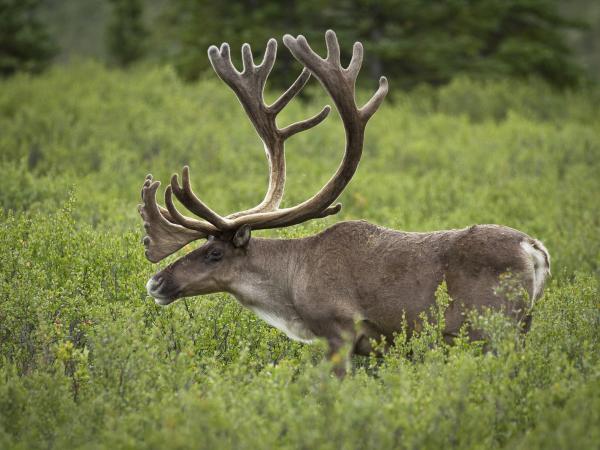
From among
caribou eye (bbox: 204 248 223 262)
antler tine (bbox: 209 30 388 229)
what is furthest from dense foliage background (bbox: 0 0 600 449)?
antler tine (bbox: 209 30 388 229)

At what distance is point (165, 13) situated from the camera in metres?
24.5

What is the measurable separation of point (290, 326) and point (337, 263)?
607 mm

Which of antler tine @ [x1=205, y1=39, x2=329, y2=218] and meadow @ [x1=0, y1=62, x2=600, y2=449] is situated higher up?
antler tine @ [x1=205, y1=39, x2=329, y2=218]

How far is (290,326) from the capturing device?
5840 millimetres

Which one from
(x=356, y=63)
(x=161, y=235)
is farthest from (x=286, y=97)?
(x=161, y=235)

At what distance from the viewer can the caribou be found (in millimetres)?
5344

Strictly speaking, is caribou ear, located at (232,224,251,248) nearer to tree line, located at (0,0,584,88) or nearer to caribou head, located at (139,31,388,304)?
caribou head, located at (139,31,388,304)

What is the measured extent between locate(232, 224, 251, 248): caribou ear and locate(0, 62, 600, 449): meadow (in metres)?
0.69

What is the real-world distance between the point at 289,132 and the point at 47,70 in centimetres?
1660

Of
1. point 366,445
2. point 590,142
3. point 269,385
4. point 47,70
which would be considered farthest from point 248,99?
point 47,70

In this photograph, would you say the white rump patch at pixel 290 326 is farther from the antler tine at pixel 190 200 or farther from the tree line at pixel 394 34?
the tree line at pixel 394 34

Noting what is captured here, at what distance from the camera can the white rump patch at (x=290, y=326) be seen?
5.79 m

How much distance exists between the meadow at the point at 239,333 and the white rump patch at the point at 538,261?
1.35 ft

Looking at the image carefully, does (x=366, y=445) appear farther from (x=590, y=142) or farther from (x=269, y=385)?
(x=590, y=142)
